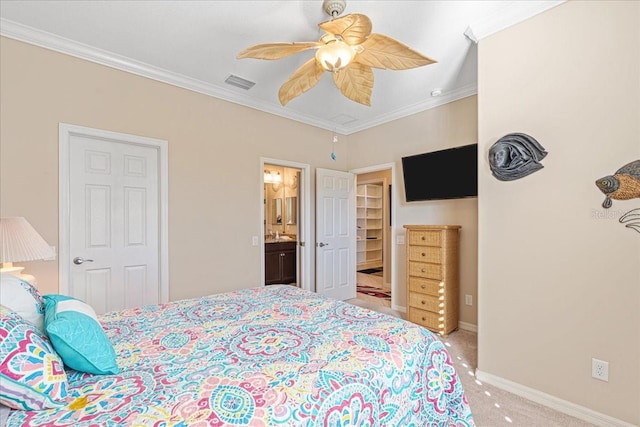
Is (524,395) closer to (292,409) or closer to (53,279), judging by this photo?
(292,409)

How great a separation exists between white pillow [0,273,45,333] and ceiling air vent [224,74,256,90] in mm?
2507

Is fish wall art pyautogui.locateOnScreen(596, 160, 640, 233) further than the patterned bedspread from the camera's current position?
Yes

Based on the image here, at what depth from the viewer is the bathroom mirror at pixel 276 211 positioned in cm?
636

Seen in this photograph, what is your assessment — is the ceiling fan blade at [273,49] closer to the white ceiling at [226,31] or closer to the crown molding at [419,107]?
the white ceiling at [226,31]

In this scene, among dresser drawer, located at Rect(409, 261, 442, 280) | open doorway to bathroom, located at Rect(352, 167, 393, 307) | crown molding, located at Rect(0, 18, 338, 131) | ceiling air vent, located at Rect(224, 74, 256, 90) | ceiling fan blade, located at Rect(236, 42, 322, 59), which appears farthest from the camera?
open doorway to bathroom, located at Rect(352, 167, 393, 307)

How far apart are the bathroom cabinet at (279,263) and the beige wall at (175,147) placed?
170 centimetres

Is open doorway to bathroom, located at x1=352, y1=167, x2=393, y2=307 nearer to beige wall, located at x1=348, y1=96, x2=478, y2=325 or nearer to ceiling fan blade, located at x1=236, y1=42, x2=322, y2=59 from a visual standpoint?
beige wall, located at x1=348, y1=96, x2=478, y2=325

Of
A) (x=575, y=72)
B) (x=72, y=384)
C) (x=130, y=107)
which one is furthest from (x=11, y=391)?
(x=575, y=72)

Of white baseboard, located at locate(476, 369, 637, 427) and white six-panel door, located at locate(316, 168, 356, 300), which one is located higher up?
white six-panel door, located at locate(316, 168, 356, 300)

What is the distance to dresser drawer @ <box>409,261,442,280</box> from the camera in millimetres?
3243

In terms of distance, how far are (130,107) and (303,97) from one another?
5.98ft

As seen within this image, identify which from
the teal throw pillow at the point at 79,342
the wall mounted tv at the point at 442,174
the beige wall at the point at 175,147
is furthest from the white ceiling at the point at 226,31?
the teal throw pillow at the point at 79,342

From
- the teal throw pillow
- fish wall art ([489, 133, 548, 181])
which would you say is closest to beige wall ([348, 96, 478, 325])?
fish wall art ([489, 133, 548, 181])

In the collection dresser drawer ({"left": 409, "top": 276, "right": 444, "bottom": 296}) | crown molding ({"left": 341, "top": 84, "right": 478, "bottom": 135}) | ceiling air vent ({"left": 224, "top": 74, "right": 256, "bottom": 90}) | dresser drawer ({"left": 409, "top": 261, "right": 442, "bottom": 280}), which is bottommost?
dresser drawer ({"left": 409, "top": 276, "right": 444, "bottom": 296})
